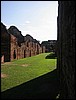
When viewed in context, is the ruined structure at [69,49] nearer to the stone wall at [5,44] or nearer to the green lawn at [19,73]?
the green lawn at [19,73]

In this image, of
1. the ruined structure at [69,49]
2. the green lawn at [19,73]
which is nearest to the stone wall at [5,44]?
the green lawn at [19,73]

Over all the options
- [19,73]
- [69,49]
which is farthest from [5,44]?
[69,49]

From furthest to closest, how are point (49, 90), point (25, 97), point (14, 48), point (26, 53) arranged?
point (26, 53)
point (14, 48)
point (49, 90)
point (25, 97)

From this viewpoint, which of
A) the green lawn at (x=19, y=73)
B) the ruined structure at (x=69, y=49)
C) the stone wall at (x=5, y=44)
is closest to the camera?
the ruined structure at (x=69, y=49)

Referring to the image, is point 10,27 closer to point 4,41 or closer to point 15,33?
point 15,33

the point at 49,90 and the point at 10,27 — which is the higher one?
the point at 10,27

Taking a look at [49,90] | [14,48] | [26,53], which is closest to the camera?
[49,90]

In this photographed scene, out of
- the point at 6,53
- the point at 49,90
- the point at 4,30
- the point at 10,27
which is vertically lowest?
the point at 49,90

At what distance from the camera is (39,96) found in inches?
269

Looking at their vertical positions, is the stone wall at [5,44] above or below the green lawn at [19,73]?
above

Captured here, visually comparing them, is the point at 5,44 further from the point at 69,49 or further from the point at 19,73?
the point at 69,49

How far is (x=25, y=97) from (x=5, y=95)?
35.0 inches

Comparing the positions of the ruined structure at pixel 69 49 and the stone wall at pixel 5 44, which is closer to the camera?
the ruined structure at pixel 69 49

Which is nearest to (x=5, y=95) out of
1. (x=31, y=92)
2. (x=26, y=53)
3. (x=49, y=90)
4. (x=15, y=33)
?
(x=31, y=92)
